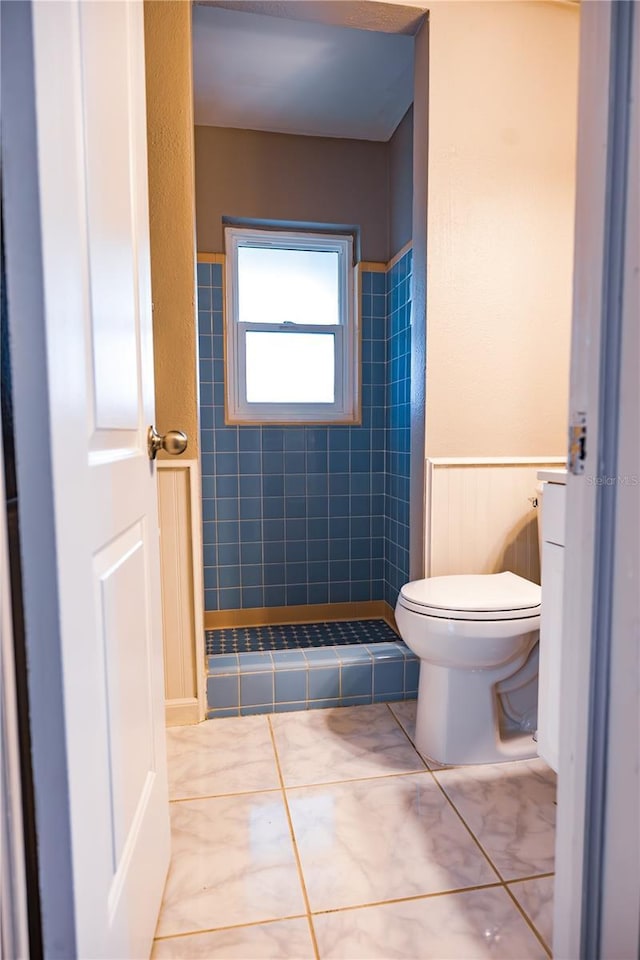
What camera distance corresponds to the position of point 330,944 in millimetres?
→ 1010

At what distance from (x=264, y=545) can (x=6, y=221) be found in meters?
2.28

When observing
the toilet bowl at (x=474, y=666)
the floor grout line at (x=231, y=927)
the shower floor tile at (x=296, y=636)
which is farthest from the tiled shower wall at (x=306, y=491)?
the floor grout line at (x=231, y=927)

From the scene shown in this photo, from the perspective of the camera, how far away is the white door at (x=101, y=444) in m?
0.60

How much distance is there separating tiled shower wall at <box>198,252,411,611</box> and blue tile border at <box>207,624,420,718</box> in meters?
0.70

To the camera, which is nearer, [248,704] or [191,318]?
[191,318]

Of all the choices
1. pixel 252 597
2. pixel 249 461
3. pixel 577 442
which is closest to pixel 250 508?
pixel 249 461

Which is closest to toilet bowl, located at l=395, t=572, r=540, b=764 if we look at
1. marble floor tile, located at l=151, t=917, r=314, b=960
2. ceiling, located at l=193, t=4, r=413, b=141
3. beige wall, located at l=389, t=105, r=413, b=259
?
marble floor tile, located at l=151, t=917, r=314, b=960

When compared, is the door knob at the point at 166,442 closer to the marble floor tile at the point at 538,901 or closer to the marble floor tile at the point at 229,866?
the marble floor tile at the point at 229,866

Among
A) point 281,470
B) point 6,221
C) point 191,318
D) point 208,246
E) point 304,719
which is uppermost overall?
point 208,246

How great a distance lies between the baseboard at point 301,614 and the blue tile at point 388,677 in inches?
27.9

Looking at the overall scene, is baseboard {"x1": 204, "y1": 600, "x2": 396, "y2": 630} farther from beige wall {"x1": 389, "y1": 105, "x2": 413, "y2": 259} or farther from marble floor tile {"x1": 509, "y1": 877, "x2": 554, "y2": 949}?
beige wall {"x1": 389, "y1": 105, "x2": 413, "y2": 259}

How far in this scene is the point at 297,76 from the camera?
2.26m

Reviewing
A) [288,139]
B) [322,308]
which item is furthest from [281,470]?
[288,139]

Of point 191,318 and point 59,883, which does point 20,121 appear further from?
point 191,318
